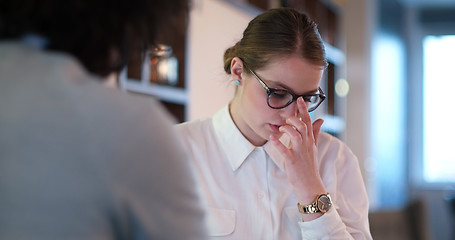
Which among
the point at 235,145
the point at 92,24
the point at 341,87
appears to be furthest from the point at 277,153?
the point at 341,87

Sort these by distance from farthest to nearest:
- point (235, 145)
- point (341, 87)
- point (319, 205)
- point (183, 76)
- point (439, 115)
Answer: point (439, 115) < point (341, 87) < point (183, 76) < point (235, 145) < point (319, 205)

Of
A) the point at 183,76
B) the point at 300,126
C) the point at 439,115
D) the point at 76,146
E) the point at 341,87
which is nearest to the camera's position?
the point at 76,146

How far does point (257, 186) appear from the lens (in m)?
1.55

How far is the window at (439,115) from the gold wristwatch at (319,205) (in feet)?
23.5

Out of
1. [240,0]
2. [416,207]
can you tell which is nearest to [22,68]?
[416,207]

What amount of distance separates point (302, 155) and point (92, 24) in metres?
0.88

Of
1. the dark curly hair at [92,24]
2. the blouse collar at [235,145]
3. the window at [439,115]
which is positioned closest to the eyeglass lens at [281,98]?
the blouse collar at [235,145]

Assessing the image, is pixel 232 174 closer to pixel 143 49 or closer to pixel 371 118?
pixel 143 49

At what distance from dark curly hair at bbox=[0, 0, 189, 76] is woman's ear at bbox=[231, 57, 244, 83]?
87 centimetres

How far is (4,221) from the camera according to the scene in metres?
0.62

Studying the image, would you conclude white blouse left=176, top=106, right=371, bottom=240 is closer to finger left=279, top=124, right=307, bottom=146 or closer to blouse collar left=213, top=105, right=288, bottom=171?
blouse collar left=213, top=105, right=288, bottom=171

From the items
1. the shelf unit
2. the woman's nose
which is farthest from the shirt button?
the shelf unit

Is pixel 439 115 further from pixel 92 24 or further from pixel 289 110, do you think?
pixel 92 24

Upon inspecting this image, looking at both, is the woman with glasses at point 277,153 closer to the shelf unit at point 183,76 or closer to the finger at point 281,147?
the finger at point 281,147
